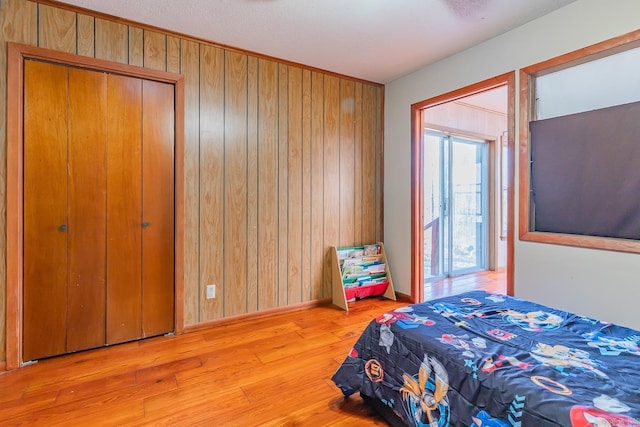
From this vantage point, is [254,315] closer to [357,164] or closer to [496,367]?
[357,164]

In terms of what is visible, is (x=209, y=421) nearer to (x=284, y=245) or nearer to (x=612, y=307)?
(x=284, y=245)

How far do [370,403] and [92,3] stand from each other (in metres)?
3.16

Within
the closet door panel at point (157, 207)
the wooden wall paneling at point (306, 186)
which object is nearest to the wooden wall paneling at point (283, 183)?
the wooden wall paneling at point (306, 186)

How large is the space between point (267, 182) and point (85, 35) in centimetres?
174

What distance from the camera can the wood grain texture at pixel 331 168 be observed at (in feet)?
11.3

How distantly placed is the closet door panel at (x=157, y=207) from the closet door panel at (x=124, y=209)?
0.04m

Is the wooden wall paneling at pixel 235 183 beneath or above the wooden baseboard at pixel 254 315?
above

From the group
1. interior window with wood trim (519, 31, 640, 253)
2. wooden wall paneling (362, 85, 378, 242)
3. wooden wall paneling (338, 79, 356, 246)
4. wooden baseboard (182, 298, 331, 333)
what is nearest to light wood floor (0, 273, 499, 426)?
wooden baseboard (182, 298, 331, 333)

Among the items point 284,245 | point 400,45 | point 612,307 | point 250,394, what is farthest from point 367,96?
point 250,394

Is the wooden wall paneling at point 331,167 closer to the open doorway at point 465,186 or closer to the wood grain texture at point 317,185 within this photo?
→ the wood grain texture at point 317,185

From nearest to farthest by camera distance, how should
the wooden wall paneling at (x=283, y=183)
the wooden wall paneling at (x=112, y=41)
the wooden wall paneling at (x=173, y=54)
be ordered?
the wooden wall paneling at (x=112, y=41), the wooden wall paneling at (x=173, y=54), the wooden wall paneling at (x=283, y=183)

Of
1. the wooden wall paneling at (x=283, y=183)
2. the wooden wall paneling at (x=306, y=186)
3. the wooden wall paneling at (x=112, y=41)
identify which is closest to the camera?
the wooden wall paneling at (x=112, y=41)

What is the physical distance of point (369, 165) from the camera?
3.77 m

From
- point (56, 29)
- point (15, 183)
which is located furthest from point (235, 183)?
point (56, 29)
